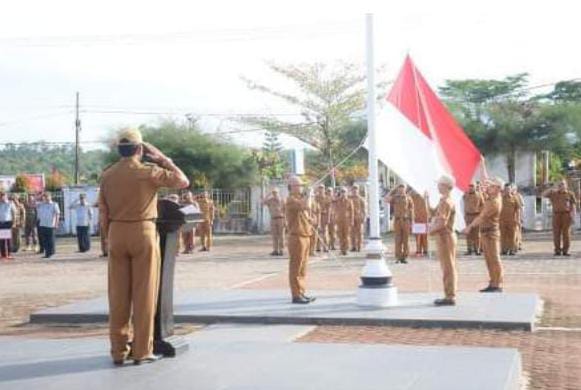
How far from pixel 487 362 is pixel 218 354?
2.45 m

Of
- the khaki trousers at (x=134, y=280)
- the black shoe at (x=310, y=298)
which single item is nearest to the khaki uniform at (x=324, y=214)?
the black shoe at (x=310, y=298)

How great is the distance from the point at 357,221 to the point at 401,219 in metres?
3.78

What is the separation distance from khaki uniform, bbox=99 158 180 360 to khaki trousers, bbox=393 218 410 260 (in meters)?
13.4

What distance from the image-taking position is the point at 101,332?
1092 centimetres

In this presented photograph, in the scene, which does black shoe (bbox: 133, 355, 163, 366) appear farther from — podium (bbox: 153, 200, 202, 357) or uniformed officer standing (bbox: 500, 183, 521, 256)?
uniformed officer standing (bbox: 500, 183, 521, 256)

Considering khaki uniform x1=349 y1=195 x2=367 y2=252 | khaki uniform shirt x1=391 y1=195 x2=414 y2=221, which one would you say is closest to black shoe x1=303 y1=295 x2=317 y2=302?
khaki uniform shirt x1=391 y1=195 x2=414 y2=221

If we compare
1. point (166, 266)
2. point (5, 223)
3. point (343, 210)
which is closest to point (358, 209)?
point (343, 210)

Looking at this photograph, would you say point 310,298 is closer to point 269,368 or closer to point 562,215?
point 269,368

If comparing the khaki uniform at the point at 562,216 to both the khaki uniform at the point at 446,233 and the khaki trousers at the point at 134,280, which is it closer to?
the khaki uniform at the point at 446,233

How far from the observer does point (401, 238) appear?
2066 centimetres

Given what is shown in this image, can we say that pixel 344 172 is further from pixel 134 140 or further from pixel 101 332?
pixel 134 140

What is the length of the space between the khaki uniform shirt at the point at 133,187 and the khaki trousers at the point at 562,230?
16.1 meters

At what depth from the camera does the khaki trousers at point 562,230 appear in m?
21.8

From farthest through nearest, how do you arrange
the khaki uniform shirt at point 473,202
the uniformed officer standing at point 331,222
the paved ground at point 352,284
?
the uniformed officer standing at point 331,222
the khaki uniform shirt at point 473,202
the paved ground at point 352,284
